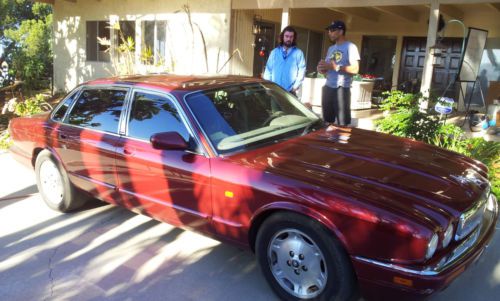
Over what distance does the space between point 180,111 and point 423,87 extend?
19.2 feet

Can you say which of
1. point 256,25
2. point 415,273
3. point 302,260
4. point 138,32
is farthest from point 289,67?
point 138,32

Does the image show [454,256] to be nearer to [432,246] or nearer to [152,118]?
[432,246]

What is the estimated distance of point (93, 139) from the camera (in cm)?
410

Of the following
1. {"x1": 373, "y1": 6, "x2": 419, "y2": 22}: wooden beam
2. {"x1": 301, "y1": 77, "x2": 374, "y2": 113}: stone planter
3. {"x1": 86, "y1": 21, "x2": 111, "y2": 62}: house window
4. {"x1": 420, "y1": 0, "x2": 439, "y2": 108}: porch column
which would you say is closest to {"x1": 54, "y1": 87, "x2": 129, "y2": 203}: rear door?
{"x1": 420, "y1": 0, "x2": 439, "y2": 108}: porch column

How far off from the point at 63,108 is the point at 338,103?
330cm

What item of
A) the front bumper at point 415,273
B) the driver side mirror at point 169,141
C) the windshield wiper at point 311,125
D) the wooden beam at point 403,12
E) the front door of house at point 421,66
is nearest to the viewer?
the front bumper at point 415,273

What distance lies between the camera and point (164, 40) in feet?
40.5

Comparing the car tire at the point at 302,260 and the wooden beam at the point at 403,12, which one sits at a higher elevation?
the wooden beam at the point at 403,12

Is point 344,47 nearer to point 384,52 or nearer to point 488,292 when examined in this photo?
point 488,292

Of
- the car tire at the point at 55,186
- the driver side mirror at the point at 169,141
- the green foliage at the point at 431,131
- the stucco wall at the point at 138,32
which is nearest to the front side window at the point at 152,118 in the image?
the driver side mirror at the point at 169,141

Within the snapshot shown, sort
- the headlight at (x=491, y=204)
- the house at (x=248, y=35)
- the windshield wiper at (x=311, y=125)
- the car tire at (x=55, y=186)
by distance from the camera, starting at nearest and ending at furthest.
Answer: the headlight at (x=491, y=204), the windshield wiper at (x=311, y=125), the car tire at (x=55, y=186), the house at (x=248, y=35)

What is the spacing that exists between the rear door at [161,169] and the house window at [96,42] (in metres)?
11.1

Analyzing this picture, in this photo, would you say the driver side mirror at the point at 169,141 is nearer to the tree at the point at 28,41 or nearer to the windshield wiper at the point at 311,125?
the windshield wiper at the point at 311,125

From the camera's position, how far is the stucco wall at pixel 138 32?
11125 millimetres
